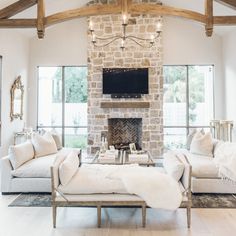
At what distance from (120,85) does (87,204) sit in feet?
17.7

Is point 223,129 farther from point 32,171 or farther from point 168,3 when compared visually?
point 32,171

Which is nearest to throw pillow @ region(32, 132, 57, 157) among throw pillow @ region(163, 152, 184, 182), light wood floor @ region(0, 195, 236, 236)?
light wood floor @ region(0, 195, 236, 236)

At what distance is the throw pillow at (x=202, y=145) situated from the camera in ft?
18.7

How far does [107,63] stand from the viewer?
8586 millimetres

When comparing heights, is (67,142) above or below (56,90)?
below

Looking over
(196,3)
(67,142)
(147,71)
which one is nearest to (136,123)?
(147,71)

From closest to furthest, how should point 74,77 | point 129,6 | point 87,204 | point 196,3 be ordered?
point 87,204, point 129,6, point 196,3, point 74,77

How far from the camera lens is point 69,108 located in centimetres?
921

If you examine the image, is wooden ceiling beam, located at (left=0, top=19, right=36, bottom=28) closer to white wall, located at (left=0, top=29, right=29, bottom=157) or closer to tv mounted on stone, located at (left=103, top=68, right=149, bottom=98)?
white wall, located at (left=0, top=29, right=29, bottom=157)

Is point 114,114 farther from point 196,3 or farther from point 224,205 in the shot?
point 224,205

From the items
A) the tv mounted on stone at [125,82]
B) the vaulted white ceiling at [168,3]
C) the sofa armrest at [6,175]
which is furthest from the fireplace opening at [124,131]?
the sofa armrest at [6,175]

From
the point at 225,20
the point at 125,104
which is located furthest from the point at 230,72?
the point at 225,20

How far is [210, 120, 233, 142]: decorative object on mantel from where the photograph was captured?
7.95m

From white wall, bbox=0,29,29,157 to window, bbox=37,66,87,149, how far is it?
927 millimetres
